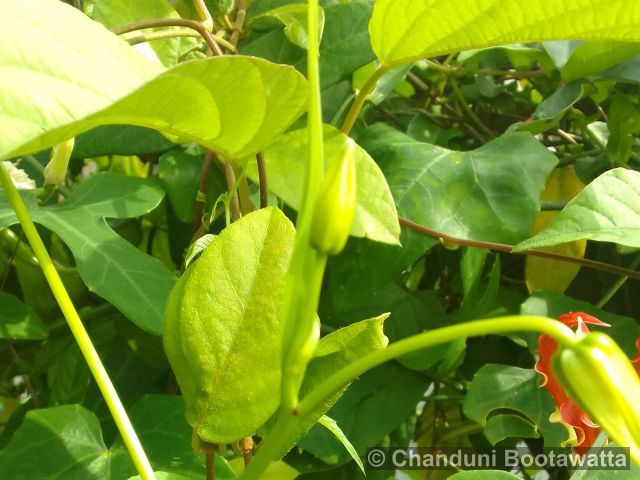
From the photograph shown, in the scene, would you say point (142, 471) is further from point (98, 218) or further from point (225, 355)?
point (98, 218)

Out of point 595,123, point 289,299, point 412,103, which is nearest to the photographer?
point 289,299

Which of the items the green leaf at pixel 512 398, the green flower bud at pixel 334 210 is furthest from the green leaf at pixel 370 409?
the green flower bud at pixel 334 210

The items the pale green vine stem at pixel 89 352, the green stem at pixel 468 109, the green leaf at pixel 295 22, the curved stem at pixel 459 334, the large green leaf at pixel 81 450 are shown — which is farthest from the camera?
the green stem at pixel 468 109

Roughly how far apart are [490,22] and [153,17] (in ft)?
0.87

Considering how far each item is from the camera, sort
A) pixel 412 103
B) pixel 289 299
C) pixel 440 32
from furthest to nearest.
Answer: pixel 412 103, pixel 440 32, pixel 289 299

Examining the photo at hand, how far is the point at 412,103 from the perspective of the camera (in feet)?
2.36

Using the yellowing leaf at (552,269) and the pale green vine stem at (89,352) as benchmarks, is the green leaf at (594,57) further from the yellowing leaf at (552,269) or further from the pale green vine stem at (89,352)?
the pale green vine stem at (89,352)

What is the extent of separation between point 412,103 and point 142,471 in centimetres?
53

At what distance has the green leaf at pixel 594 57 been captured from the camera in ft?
1.73

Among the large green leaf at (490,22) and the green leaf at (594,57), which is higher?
Result: the large green leaf at (490,22)

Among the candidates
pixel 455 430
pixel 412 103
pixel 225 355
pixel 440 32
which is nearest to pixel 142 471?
pixel 225 355

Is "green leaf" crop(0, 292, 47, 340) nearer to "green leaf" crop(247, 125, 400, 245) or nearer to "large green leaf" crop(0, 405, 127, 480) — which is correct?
"large green leaf" crop(0, 405, 127, 480)

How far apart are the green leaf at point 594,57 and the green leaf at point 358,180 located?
288 mm

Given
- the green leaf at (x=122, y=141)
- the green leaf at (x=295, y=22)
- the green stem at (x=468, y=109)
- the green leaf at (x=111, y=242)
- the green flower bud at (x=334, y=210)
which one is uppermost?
the green flower bud at (x=334, y=210)
